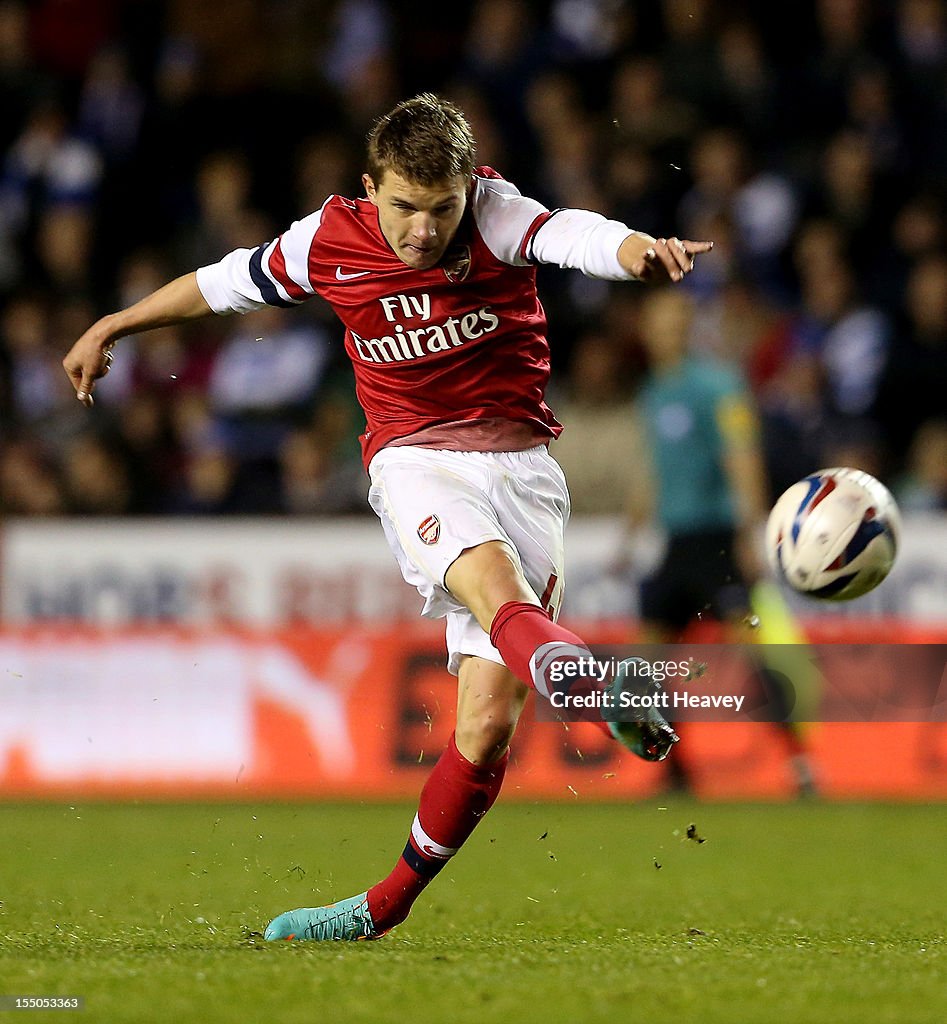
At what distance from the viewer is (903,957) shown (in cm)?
429

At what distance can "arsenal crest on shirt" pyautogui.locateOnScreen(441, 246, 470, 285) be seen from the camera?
15.2ft

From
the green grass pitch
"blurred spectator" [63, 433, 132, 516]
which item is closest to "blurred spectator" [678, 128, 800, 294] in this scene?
"blurred spectator" [63, 433, 132, 516]

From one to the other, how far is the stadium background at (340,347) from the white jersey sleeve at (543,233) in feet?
14.5

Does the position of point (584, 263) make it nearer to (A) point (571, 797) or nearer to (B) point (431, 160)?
(B) point (431, 160)

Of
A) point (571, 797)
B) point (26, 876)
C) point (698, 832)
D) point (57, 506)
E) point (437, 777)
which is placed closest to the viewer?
point (437, 777)

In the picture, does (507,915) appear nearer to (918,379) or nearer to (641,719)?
(641,719)

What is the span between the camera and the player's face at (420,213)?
4.43 meters

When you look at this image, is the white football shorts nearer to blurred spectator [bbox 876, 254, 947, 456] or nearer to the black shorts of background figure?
the black shorts of background figure

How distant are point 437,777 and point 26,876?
220 centimetres

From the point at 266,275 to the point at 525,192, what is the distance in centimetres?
721

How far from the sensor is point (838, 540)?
4.64 metres

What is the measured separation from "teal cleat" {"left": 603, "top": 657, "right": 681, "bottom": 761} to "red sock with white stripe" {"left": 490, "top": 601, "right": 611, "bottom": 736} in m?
0.07

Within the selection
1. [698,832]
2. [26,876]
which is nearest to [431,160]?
[26,876]

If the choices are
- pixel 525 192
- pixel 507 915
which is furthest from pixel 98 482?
pixel 507 915
